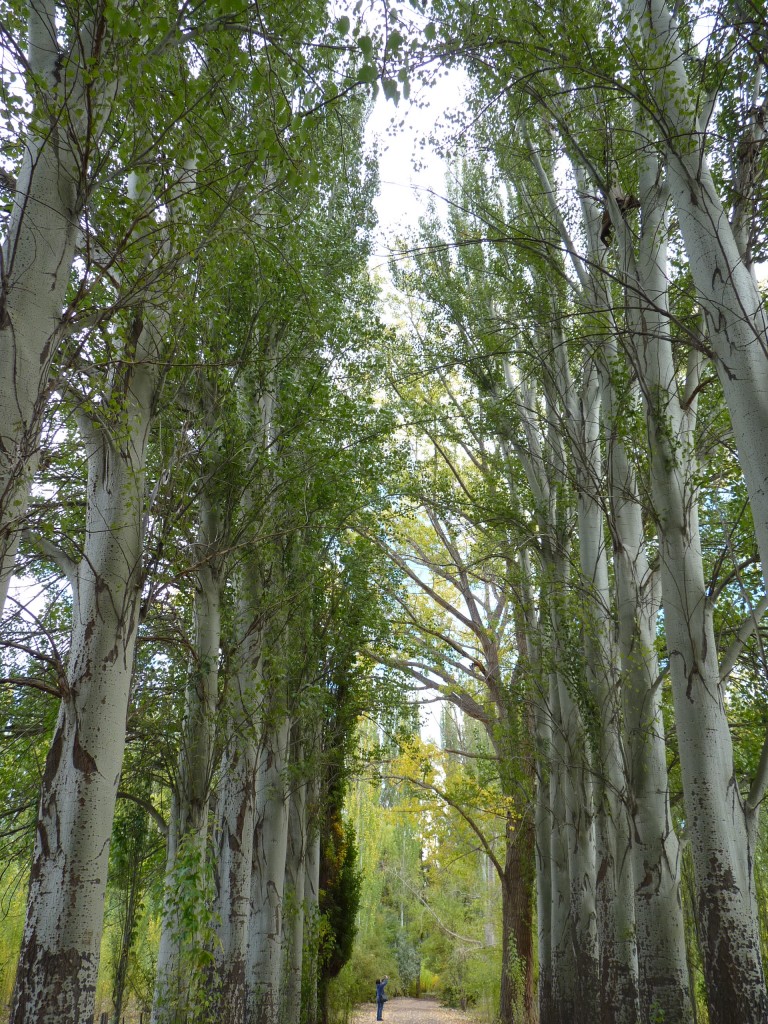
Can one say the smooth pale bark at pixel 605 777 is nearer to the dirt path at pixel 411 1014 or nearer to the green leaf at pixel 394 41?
the green leaf at pixel 394 41

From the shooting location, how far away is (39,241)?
10.8ft

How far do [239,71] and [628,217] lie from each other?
3.82 meters

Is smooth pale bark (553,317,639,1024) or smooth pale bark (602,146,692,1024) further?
smooth pale bark (553,317,639,1024)

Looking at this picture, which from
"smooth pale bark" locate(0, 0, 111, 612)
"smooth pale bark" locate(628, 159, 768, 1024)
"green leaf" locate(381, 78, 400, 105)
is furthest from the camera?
"smooth pale bark" locate(628, 159, 768, 1024)

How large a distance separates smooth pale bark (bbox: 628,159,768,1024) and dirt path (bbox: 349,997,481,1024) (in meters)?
17.5

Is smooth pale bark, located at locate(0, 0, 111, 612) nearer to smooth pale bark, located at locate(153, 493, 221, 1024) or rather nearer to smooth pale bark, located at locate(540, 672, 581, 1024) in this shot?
smooth pale bark, located at locate(153, 493, 221, 1024)

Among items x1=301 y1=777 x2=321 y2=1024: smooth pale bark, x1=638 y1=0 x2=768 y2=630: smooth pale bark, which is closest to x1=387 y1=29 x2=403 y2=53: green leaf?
x1=638 y1=0 x2=768 y2=630: smooth pale bark

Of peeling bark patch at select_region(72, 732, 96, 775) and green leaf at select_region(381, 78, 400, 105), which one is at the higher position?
green leaf at select_region(381, 78, 400, 105)

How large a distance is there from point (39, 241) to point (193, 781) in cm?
495

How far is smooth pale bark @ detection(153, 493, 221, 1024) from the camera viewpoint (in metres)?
5.95

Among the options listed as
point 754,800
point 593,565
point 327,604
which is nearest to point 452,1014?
point 327,604

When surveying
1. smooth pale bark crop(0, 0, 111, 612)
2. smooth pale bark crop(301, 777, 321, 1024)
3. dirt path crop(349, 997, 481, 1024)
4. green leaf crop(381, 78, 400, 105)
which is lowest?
dirt path crop(349, 997, 481, 1024)

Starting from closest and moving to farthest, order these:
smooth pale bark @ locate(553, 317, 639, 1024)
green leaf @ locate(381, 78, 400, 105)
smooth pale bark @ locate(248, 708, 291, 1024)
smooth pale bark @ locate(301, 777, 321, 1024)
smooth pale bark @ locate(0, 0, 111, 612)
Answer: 1. smooth pale bark @ locate(0, 0, 111, 612)
2. green leaf @ locate(381, 78, 400, 105)
3. smooth pale bark @ locate(553, 317, 639, 1024)
4. smooth pale bark @ locate(248, 708, 291, 1024)
5. smooth pale bark @ locate(301, 777, 321, 1024)

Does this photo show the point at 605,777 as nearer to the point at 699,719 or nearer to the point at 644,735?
the point at 644,735
